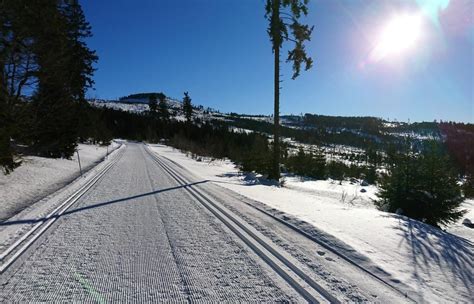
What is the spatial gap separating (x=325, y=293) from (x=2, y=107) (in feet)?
37.7

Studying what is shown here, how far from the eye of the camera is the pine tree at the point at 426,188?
8.98m

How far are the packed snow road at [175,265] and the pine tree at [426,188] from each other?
5.08 m

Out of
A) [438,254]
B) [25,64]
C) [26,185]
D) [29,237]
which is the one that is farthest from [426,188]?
[25,64]

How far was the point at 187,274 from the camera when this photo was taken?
12.5 feet

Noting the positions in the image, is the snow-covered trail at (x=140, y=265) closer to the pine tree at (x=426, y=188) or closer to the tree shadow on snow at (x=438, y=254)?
the tree shadow on snow at (x=438, y=254)

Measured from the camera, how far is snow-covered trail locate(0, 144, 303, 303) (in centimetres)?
331

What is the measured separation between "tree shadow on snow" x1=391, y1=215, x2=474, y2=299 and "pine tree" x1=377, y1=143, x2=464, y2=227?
2.53m

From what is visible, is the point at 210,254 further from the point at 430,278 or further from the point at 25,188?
the point at 25,188

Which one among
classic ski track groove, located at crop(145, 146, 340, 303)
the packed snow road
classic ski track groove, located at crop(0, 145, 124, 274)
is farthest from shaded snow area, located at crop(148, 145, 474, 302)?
classic ski track groove, located at crop(0, 145, 124, 274)

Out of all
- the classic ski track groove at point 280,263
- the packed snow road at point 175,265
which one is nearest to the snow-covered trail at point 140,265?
the packed snow road at point 175,265

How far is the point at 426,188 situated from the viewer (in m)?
9.16

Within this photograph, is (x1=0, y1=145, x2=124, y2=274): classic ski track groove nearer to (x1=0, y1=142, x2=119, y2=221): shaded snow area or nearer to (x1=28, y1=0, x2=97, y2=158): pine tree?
(x1=0, y1=142, x2=119, y2=221): shaded snow area

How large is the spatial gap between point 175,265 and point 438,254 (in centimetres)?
410

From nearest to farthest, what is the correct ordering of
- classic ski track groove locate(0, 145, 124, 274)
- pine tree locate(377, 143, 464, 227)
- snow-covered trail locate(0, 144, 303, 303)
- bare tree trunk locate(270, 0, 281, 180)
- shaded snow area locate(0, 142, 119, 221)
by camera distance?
1. snow-covered trail locate(0, 144, 303, 303)
2. classic ski track groove locate(0, 145, 124, 274)
3. shaded snow area locate(0, 142, 119, 221)
4. pine tree locate(377, 143, 464, 227)
5. bare tree trunk locate(270, 0, 281, 180)
